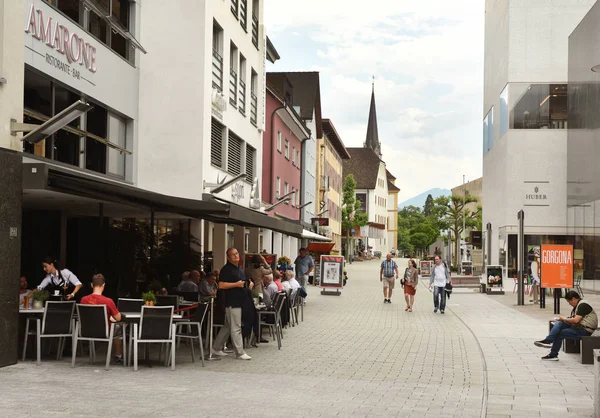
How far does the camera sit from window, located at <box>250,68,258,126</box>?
32050 millimetres

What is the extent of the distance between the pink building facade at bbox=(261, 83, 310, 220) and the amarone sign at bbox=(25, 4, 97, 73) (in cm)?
1717

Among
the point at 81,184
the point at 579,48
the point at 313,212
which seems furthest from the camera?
the point at 313,212

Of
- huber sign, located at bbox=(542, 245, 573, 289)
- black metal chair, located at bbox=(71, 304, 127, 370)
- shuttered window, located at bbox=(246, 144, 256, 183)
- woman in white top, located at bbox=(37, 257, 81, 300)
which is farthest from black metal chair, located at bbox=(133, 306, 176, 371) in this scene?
shuttered window, located at bbox=(246, 144, 256, 183)

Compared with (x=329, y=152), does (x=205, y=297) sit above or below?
below

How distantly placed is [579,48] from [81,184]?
35.5 metres

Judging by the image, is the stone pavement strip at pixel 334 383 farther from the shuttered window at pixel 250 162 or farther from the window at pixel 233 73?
the shuttered window at pixel 250 162

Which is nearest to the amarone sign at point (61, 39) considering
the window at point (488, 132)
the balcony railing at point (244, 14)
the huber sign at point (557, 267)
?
the balcony railing at point (244, 14)

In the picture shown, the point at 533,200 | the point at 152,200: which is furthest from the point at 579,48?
the point at 152,200

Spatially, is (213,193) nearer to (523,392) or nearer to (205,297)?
(205,297)

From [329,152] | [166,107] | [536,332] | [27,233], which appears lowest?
[536,332]

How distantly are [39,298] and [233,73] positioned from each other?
54.9ft

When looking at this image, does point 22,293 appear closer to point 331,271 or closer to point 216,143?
point 216,143

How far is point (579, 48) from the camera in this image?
42156mm

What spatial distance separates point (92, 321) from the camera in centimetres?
1198
